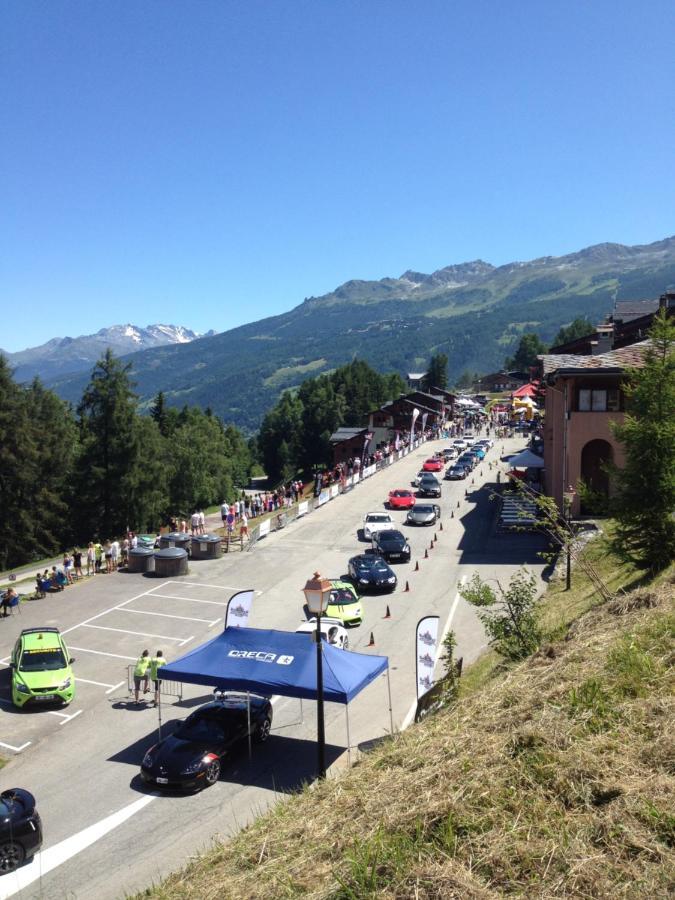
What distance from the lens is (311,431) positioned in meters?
117

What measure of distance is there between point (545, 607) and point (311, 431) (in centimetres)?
9587

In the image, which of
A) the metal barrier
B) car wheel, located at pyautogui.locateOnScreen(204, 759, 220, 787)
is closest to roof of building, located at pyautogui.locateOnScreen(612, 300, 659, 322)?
the metal barrier

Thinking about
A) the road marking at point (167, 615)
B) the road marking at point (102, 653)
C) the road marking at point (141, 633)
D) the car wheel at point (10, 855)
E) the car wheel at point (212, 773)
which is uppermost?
the car wheel at point (10, 855)

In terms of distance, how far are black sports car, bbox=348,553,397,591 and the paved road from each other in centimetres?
60

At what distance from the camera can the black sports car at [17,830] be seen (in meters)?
11.1

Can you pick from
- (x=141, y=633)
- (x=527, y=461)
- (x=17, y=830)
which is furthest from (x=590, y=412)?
(x=17, y=830)

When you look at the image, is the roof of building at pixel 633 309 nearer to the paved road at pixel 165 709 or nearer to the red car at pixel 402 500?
the red car at pixel 402 500

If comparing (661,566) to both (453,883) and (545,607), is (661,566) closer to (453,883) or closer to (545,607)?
(545,607)

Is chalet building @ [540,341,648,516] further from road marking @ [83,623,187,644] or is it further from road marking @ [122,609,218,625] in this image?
road marking @ [83,623,187,644]

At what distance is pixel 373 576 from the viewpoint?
2730 centimetres

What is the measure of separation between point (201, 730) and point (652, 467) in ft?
38.8

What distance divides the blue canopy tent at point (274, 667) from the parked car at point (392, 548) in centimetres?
Result: 1578

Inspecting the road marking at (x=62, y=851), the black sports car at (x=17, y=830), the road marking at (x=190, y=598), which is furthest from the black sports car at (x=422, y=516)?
the black sports car at (x=17, y=830)

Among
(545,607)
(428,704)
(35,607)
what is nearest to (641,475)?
(545,607)
